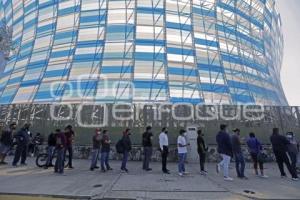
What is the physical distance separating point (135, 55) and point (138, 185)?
19530mm

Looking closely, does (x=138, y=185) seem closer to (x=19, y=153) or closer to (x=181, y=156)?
(x=181, y=156)

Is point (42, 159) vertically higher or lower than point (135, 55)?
lower

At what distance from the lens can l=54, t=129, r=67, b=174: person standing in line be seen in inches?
410

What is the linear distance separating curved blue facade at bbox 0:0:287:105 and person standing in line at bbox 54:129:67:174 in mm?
13827

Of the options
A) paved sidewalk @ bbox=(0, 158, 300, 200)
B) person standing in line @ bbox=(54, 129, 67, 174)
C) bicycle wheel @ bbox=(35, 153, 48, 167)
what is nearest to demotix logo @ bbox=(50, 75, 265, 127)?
bicycle wheel @ bbox=(35, 153, 48, 167)

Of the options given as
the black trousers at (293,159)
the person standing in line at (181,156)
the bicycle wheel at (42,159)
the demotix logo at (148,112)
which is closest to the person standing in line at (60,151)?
the bicycle wheel at (42,159)

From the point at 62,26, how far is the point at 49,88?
648cm

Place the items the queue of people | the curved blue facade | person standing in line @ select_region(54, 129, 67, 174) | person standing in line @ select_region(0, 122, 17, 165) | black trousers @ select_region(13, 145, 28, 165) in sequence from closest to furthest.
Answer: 1. the queue of people
2. person standing in line @ select_region(54, 129, 67, 174)
3. black trousers @ select_region(13, 145, 28, 165)
4. person standing in line @ select_region(0, 122, 17, 165)
5. the curved blue facade

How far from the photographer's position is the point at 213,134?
14875 mm

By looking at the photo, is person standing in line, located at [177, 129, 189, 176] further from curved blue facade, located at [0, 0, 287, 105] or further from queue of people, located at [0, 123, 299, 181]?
curved blue facade, located at [0, 0, 287, 105]

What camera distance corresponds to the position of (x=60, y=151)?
10602 mm

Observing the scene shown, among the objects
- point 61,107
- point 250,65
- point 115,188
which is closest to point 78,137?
point 61,107

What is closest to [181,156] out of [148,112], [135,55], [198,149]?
[198,149]

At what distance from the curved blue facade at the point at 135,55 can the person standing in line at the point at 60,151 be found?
45.4ft
